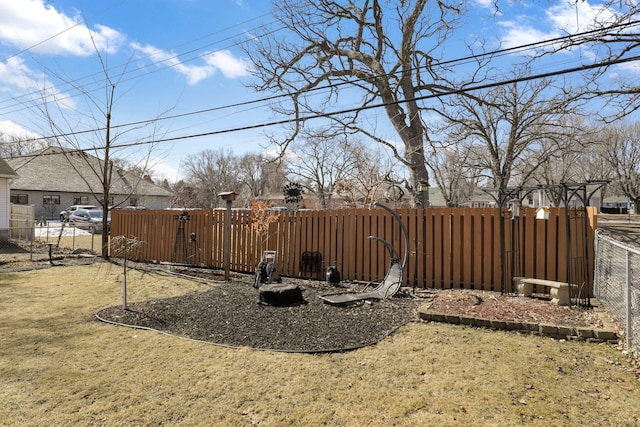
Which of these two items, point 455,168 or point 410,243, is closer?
point 410,243

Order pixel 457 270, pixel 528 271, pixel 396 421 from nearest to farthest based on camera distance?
pixel 396 421, pixel 528 271, pixel 457 270

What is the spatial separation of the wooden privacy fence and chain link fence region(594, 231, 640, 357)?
28cm

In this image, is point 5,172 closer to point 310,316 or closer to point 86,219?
point 86,219

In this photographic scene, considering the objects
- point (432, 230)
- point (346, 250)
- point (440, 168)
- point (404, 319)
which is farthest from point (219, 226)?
point (440, 168)

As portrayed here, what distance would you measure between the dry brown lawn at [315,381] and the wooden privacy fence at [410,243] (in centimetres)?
245

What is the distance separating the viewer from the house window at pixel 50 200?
32.9 metres

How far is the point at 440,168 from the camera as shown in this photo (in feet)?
101

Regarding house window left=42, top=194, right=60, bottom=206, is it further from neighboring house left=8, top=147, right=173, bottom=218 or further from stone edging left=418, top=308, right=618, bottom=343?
stone edging left=418, top=308, right=618, bottom=343

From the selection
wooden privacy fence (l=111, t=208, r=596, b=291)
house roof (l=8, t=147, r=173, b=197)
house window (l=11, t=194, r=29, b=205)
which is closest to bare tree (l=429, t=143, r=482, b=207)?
wooden privacy fence (l=111, t=208, r=596, b=291)

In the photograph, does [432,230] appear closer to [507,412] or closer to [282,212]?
[282,212]

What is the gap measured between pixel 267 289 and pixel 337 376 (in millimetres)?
2845

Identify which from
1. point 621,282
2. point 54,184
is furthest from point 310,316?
point 54,184

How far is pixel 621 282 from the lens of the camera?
18.2ft

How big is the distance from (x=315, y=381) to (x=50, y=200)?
123ft
